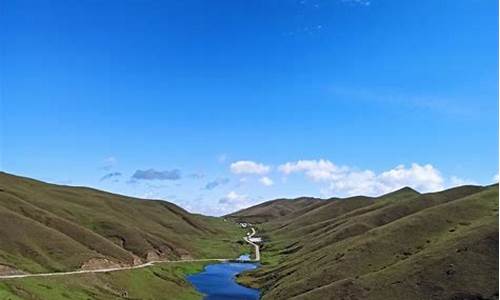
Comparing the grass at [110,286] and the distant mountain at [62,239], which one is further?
the distant mountain at [62,239]

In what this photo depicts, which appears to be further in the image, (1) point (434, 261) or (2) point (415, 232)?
(2) point (415, 232)

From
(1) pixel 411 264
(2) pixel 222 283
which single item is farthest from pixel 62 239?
(1) pixel 411 264

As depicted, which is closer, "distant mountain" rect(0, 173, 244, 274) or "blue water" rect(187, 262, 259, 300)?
"distant mountain" rect(0, 173, 244, 274)

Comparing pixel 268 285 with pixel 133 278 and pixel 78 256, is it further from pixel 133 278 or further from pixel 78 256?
pixel 78 256

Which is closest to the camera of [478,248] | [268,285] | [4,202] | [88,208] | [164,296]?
[478,248]

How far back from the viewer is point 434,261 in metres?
99.1

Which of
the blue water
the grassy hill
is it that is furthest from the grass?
the grassy hill

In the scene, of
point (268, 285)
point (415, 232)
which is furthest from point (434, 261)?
point (268, 285)

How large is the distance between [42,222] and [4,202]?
1359 centimetres

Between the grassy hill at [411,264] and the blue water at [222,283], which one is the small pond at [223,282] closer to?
the blue water at [222,283]

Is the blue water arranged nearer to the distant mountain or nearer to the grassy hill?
the grassy hill

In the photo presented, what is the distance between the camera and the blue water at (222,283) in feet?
422

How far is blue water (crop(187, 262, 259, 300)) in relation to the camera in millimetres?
128725

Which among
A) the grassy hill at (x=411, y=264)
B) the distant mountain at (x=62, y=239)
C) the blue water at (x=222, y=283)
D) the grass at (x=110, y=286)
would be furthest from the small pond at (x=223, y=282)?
the distant mountain at (x=62, y=239)
